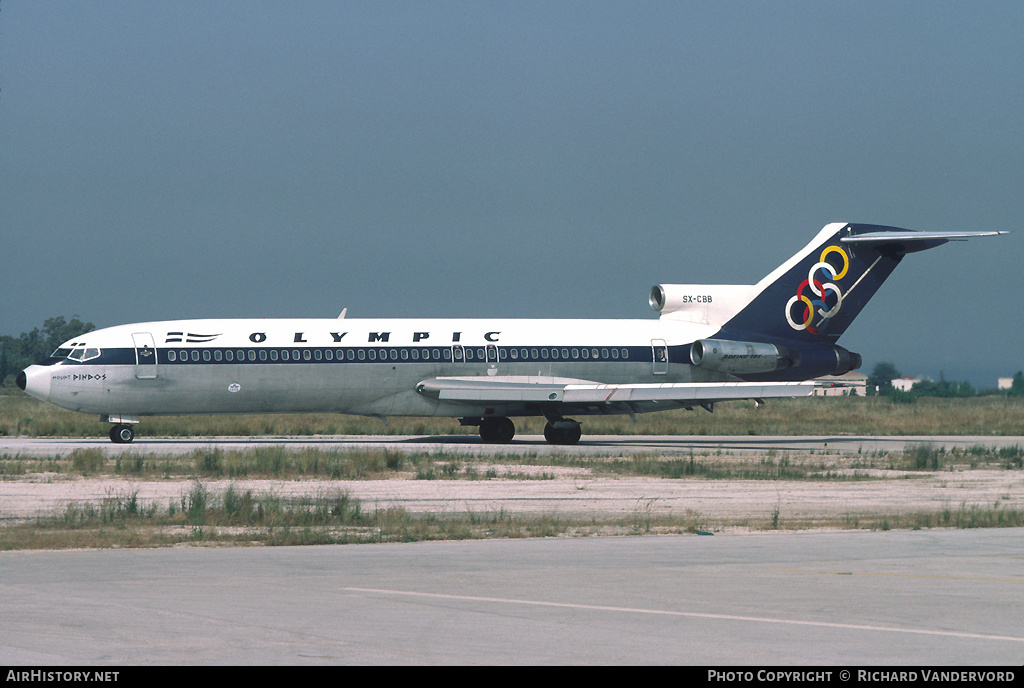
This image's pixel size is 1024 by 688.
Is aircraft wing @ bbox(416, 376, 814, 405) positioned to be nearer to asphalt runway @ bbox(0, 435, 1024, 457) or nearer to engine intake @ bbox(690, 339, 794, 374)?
asphalt runway @ bbox(0, 435, 1024, 457)

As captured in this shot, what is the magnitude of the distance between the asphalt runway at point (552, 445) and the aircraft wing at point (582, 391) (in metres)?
1.47

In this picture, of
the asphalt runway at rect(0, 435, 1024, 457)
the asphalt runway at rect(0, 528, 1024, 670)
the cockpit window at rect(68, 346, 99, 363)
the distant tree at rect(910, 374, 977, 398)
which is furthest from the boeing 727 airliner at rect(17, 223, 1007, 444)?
the distant tree at rect(910, 374, 977, 398)

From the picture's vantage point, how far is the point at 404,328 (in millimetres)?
39312

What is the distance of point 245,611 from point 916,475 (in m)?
20.1

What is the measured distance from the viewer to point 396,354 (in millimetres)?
38688

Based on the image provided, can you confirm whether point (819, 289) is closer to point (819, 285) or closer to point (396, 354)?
point (819, 285)

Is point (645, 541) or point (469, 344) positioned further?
point (469, 344)

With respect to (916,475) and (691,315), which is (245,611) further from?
(691,315)

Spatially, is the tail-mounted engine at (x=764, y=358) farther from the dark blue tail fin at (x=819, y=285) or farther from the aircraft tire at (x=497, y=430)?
the aircraft tire at (x=497, y=430)

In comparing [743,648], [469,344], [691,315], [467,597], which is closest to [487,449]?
[469,344]

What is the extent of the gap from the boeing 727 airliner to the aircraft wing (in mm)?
45

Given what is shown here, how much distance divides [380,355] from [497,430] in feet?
16.2

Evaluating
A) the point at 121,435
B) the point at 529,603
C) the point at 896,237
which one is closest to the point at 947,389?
the point at 896,237

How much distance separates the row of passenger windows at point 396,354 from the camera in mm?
36594
